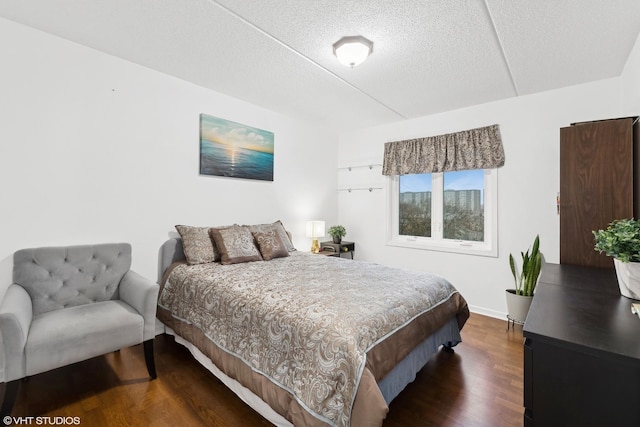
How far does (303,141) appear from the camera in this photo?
4320 millimetres

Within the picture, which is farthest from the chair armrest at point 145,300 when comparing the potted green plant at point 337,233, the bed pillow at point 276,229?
the potted green plant at point 337,233

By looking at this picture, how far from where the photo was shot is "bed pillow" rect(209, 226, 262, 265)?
9.10 ft

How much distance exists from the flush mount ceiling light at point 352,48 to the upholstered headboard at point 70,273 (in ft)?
7.90

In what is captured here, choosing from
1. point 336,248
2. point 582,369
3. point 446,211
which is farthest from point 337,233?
point 582,369

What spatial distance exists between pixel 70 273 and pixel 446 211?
159 inches

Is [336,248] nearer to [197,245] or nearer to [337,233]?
[337,233]

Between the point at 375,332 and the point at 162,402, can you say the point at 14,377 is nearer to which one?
the point at 162,402

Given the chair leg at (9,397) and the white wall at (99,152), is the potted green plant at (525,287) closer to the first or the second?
the white wall at (99,152)

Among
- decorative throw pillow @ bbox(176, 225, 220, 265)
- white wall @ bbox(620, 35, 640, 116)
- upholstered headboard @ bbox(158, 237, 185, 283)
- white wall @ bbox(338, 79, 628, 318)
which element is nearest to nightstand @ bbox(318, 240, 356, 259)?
white wall @ bbox(338, 79, 628, 318)

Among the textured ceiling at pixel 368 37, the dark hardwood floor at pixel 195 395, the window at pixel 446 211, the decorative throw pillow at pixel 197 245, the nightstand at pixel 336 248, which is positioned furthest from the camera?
the nightstand at pixel 336 248

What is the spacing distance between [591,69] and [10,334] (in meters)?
4.69

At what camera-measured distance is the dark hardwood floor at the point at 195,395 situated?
5.70 ft

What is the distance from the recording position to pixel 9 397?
1581 millimetres

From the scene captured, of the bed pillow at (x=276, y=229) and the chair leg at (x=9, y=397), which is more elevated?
the bed pillow at (x=276, y=229)
